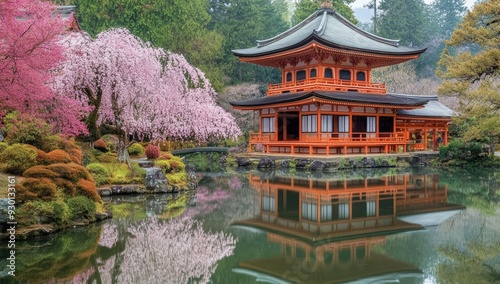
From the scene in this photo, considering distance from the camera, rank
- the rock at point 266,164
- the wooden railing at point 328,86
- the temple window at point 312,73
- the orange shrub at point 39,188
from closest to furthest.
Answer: the orange shrub at point 39,188 < the rock at point 266,164 < the wooden railing at point 328,86 < the temple window at point 312,73

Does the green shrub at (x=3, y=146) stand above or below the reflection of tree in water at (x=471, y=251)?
above

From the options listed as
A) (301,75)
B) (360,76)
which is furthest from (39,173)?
(360,76)

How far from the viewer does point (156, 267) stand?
25.4ft

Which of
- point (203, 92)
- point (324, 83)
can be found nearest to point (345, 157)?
point (324, 83)

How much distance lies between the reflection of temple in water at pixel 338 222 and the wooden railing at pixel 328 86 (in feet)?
34.3

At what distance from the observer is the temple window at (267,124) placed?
30.9m

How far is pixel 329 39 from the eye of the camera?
28.5 m

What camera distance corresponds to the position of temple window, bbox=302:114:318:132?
27844 mm

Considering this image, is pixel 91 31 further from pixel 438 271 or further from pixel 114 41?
pixel 438 271

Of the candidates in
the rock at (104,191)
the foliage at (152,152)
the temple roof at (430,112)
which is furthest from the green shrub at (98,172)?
the temple roof at (430,112)

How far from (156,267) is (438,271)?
4.59 metres

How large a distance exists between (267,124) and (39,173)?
21.7 metres

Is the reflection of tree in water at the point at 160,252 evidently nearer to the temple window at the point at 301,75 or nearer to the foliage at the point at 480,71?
the foliage at the point at 480,71

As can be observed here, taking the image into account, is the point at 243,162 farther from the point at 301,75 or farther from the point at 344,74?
the point at 344,74
